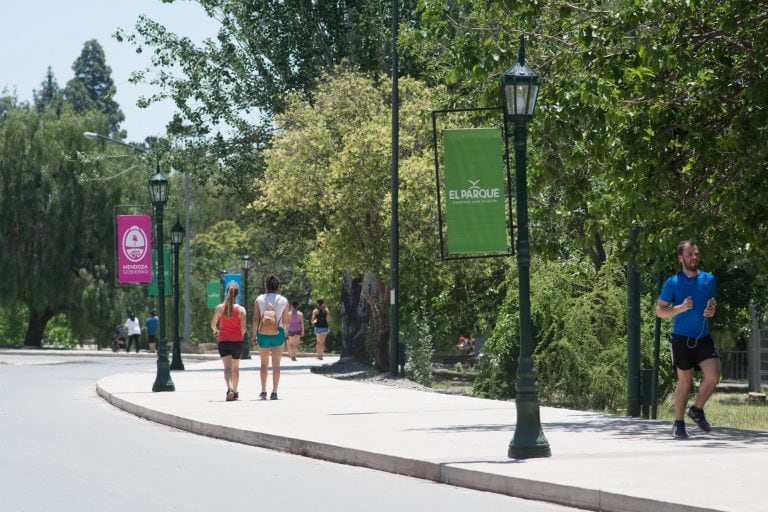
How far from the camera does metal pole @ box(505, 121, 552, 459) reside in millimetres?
13586

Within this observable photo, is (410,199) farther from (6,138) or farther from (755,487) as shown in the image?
(6,138)

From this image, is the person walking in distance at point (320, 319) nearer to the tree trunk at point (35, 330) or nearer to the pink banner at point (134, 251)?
the pink banner at point (134, 251)

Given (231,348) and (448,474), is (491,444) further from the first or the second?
(231,348)

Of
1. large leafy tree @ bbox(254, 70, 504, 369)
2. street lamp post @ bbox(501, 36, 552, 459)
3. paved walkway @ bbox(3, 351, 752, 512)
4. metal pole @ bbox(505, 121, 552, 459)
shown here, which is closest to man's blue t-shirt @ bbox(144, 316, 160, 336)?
large leafy tree @ bbox(254, 70, 504, 369)

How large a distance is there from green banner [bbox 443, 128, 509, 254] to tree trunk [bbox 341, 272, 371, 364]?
15187 mm

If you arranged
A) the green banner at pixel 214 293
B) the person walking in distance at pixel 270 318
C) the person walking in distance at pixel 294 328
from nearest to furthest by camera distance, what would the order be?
the person walking in distance at pixel 270 318 < the person walking in distance at pixel 294 328 < the green banner at pixel 214 293

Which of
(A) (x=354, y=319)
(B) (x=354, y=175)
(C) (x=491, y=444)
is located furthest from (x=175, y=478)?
(A) (x=354, y=319)

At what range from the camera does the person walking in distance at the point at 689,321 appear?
15117mm

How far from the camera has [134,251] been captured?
1989 inches

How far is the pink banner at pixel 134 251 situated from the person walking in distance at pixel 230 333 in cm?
2656

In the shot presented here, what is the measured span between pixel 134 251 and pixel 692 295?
37.3m

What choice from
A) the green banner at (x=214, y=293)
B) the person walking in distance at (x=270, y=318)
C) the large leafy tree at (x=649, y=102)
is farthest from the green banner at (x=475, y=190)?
the green banner at (x=214, y=293)

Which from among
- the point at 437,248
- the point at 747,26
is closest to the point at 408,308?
the point at 437,248

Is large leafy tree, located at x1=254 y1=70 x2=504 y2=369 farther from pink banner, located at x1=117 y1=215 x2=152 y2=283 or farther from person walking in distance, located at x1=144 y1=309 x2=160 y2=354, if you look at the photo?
person walking in distance, located at x1=144 y1=309 x2=160 y2=354
